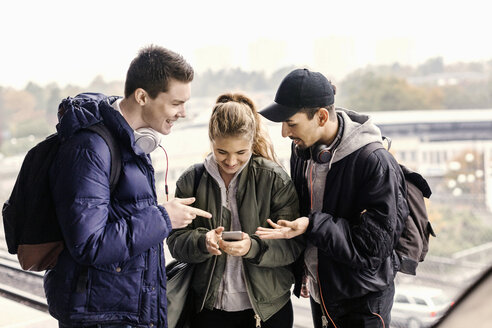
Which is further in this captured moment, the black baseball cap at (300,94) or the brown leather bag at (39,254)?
the black baseball cap at (300,94)

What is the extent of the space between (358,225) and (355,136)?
27 centimetres

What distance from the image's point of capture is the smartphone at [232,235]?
1.52 m

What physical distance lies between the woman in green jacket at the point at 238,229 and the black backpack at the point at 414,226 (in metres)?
0.33

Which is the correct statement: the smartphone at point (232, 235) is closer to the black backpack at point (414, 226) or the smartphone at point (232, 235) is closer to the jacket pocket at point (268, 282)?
the jacket pocket at point (268, 282)

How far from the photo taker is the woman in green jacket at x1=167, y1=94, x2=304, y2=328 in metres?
1.59

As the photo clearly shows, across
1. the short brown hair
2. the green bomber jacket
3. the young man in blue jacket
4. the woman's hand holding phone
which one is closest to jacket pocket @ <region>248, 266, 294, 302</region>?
the green bomber jacket

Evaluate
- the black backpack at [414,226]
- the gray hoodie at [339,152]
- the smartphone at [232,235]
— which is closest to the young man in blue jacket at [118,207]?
the smartphone at [232,235]

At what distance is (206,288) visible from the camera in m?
1.61

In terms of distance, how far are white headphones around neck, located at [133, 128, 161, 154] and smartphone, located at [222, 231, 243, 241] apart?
350 millimetres

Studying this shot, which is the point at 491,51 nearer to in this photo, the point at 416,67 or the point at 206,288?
the point at 416,67

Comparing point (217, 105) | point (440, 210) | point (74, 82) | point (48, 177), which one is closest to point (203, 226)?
point (217, 105)

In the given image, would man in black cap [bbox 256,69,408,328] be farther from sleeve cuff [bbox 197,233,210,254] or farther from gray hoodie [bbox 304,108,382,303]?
sleeve cuff [bbox 197,233,210,254]

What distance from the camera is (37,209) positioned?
128 centimetres

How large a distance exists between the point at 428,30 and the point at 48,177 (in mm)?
16456
